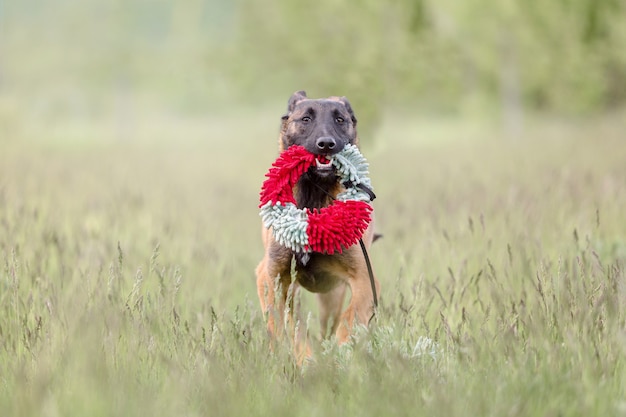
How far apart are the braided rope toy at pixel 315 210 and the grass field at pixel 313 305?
51 cm

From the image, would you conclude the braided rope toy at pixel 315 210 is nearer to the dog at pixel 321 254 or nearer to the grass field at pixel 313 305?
the dog at pixel 321 254

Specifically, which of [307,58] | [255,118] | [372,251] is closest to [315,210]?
[372,251]

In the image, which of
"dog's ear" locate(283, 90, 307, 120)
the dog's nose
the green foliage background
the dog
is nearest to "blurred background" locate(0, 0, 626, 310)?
the green foliage background

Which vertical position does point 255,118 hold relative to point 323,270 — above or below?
below

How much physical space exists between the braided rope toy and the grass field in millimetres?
507

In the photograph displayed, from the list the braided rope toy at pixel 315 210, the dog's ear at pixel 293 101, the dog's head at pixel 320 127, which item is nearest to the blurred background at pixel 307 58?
the dog's ear at pixel 293 101

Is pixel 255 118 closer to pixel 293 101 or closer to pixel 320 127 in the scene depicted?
pixel 293 101

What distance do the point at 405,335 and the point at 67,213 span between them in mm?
5359

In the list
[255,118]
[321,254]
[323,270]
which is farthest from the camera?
[255,118]

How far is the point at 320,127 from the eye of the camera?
14.7 feet

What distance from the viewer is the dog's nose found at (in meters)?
4.28

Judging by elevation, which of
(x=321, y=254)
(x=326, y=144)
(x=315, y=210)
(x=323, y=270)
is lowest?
(x=323, y=270)

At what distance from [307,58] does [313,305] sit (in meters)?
15.6

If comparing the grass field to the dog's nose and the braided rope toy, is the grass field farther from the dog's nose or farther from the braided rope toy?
the dog's nose
